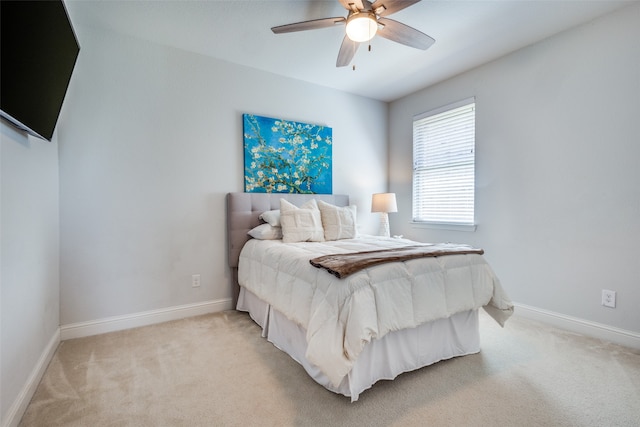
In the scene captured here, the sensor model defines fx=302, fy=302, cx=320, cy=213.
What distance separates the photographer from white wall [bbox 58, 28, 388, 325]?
99.0 inches

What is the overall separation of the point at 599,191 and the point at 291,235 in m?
2.60

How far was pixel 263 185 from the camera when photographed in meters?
3.37

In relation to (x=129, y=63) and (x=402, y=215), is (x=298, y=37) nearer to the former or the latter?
(x=129, y=63)

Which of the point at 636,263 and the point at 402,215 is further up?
the point at 402,215

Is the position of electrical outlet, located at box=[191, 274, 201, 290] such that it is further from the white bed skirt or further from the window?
the window

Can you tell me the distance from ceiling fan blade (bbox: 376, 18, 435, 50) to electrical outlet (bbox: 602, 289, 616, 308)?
2412 mm

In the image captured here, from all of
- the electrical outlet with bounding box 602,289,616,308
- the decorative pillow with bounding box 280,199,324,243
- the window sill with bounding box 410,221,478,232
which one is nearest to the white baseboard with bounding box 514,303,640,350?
the electrical outlet with bounding box 602,289,616,308

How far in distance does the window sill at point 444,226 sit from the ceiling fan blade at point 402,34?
6.49ft

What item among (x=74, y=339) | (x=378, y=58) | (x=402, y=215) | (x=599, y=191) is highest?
(x=378, y=58)

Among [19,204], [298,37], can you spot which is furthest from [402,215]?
[19,204]

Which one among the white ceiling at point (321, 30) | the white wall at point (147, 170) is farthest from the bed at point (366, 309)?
the white ceiling at point (321, 30)

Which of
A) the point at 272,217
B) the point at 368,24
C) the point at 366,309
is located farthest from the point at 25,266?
the point at 368,24

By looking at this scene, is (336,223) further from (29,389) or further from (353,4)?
(29,389)

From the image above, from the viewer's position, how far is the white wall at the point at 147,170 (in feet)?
8.25
